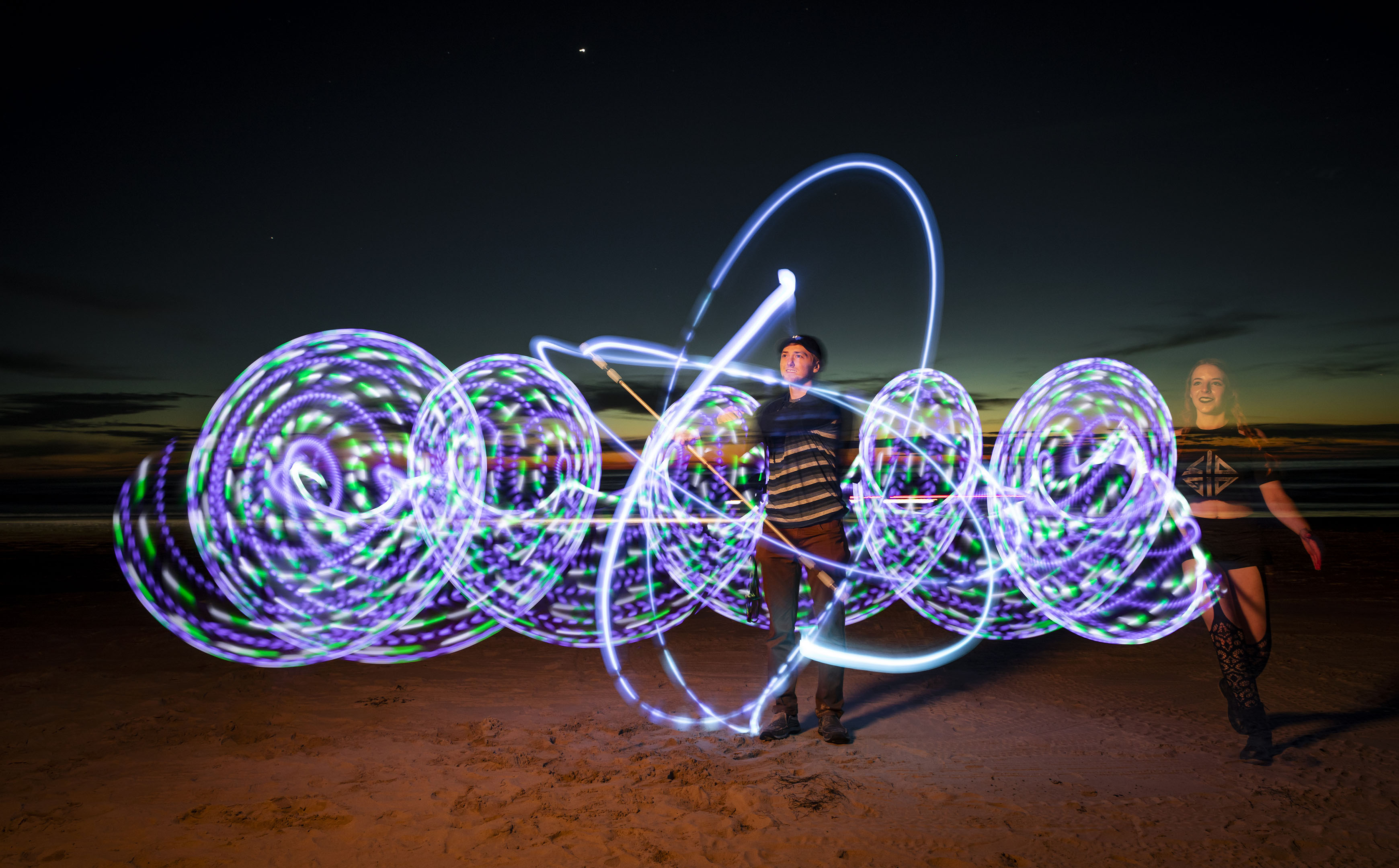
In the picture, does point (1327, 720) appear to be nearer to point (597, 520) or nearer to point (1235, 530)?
point (1235, 530)

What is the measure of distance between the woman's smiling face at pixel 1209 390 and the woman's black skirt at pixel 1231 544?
21.5 inches

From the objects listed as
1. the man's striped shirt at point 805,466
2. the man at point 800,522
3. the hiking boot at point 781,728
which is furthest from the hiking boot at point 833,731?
the man's striped shirt at point 805,466

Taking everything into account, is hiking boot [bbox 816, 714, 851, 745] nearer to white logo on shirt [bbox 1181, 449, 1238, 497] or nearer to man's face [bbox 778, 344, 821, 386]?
man's face [bbox 778, 344, 821, 386]

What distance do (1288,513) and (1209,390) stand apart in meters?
0.67

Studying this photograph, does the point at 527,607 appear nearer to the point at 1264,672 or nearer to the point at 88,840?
the point at 88,840

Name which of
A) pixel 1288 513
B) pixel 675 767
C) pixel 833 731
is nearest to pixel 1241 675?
pixel 1288 513

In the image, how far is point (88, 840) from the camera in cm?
308

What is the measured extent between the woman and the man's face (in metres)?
1.86

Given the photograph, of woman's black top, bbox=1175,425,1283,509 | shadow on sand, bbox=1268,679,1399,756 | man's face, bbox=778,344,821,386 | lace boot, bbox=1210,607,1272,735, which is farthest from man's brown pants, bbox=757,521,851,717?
shadow on sand, bbox=1268,679,1399,756

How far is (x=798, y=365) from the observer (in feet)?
14.3

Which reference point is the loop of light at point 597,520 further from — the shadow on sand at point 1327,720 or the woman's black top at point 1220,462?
the shadow on sand at point 1327,720

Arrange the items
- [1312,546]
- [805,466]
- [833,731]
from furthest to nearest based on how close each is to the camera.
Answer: [805,466] → [833,731] → [1312,546]

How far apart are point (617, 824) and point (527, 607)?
4.31m

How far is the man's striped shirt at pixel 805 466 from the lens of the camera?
421 centimetres
